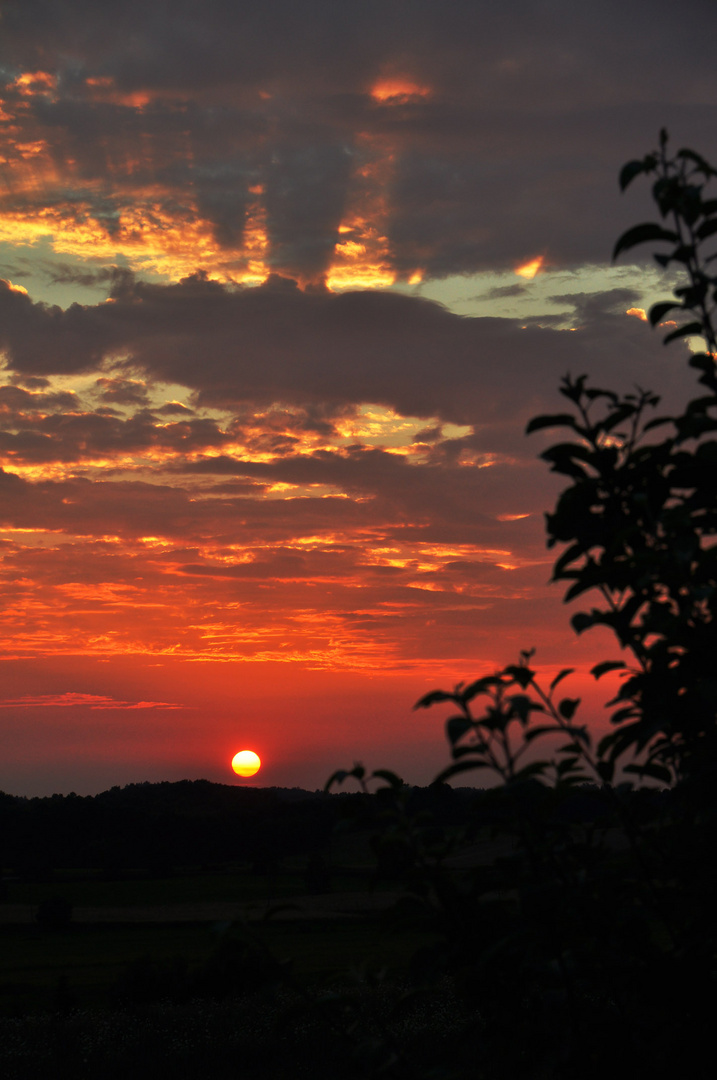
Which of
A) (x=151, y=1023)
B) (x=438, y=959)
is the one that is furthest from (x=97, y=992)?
(x=438, y=959)

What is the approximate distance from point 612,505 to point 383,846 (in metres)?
1.67

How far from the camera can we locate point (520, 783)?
3225 mm

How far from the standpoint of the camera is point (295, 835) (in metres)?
129

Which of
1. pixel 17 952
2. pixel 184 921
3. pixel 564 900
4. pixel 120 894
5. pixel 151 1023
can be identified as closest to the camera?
pixel 564 900

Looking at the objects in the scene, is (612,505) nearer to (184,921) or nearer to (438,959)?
(438,959)

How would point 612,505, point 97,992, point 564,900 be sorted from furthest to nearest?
1. point 97,992
2. point 612,505
3. point 564,900

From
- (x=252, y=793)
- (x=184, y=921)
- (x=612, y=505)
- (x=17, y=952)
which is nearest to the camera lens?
(x=612, y=505)

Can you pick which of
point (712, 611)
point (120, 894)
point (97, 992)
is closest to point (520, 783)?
point (712, 611)

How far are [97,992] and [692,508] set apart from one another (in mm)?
66205

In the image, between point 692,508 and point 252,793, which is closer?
point 692,508

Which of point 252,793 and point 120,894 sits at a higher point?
point 252,793

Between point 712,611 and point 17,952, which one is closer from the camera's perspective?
point 712,611

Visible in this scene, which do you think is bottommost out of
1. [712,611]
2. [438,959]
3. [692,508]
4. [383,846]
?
[438,959]

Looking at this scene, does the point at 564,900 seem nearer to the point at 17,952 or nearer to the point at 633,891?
the point at 633,891
